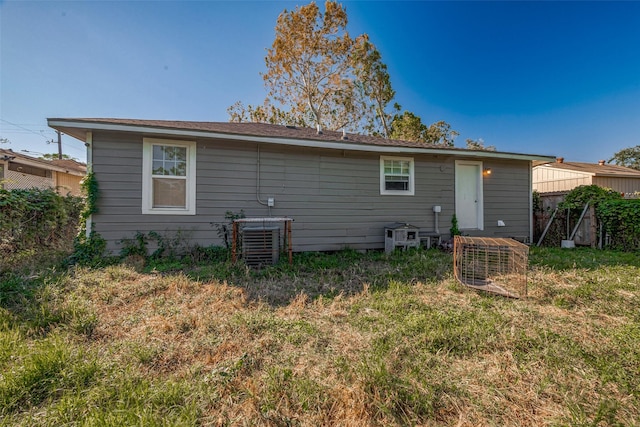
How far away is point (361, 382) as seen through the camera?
5.12ft

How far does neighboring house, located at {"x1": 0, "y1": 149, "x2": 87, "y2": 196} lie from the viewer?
31.5 ft

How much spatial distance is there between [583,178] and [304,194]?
56.2ft

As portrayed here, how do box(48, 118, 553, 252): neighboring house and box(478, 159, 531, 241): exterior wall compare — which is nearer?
box(48, 118, 553, 252): neighboring house

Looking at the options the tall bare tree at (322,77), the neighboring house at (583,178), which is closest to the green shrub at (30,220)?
the tall bare tree at (322,77)

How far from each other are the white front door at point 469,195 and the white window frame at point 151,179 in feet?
21.1

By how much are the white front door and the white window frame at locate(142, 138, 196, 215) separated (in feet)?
21.1

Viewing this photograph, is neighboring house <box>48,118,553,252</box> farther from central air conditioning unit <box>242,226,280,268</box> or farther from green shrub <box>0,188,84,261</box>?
central air conditioning unit <box>242,226,280,268</box>

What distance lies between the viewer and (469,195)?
6.95m

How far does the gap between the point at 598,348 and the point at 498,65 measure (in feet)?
40.0

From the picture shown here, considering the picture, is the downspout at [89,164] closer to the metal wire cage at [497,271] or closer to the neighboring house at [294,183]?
the neighboring house at [294,183]

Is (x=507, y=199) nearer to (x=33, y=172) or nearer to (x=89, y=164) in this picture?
(x=89, y=164)

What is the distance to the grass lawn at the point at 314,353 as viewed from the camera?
140 cm

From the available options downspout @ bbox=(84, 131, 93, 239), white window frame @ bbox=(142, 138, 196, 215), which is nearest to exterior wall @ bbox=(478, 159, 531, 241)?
white window frame @ bbox=(142, 138, 196, 215)

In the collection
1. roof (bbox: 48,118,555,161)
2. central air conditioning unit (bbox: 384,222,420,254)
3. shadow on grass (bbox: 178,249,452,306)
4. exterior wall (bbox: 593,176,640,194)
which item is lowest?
shadow on grass (bbox: 178,249,452,306)
